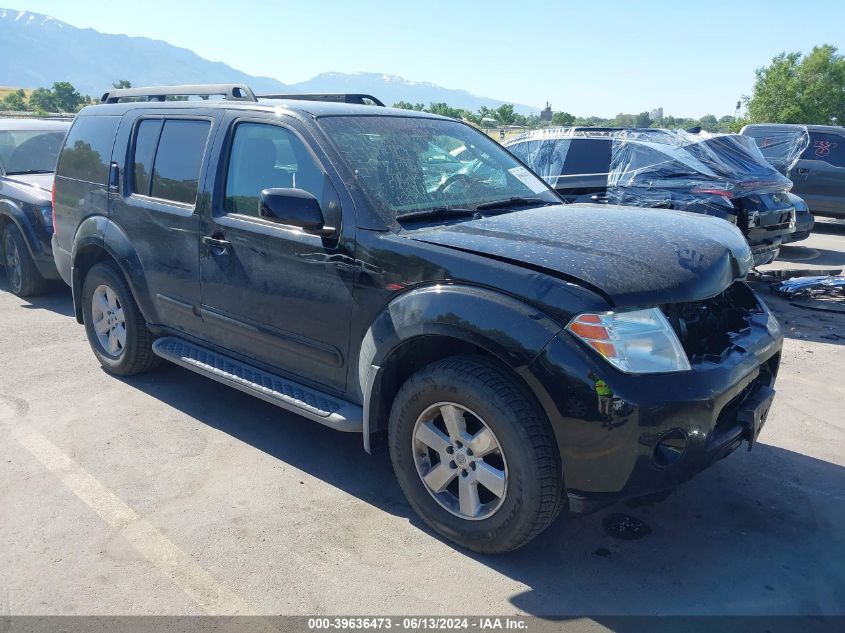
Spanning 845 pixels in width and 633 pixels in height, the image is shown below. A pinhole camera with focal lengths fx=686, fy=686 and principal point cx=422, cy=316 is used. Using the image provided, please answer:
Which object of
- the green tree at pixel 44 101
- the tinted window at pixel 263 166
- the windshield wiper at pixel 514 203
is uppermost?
the tinted window at pixel 263 166

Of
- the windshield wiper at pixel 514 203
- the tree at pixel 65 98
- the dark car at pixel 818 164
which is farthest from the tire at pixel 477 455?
the tree at pixel 65 98

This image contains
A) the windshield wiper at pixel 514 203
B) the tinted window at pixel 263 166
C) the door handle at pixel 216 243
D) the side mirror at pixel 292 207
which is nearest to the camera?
the side mirror at pixel 292 207

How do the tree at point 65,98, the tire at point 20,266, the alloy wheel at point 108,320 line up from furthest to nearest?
the tree at point 65,98
the tire at point 20,266
the alloy wheel at point 108,320

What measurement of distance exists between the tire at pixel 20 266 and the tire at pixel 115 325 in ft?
8.39

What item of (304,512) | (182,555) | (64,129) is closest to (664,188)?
(304,512)

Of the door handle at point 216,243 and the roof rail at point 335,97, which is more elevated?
the roof rail at point 335,97

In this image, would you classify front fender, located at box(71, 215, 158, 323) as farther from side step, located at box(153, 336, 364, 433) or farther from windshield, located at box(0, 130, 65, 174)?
windshield, located at box(0, 130, 65, 174)

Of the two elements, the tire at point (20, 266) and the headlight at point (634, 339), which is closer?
the headlight at point (634, 339)

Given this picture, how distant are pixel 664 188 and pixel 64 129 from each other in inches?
284

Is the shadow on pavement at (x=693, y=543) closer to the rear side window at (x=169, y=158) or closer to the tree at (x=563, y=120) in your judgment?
the rear side window at (x=169, y=158)

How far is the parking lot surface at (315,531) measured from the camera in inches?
109

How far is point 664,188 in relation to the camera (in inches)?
294

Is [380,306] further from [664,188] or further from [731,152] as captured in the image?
[731,152]

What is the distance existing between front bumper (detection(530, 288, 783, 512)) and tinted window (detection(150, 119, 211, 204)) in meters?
2.60
